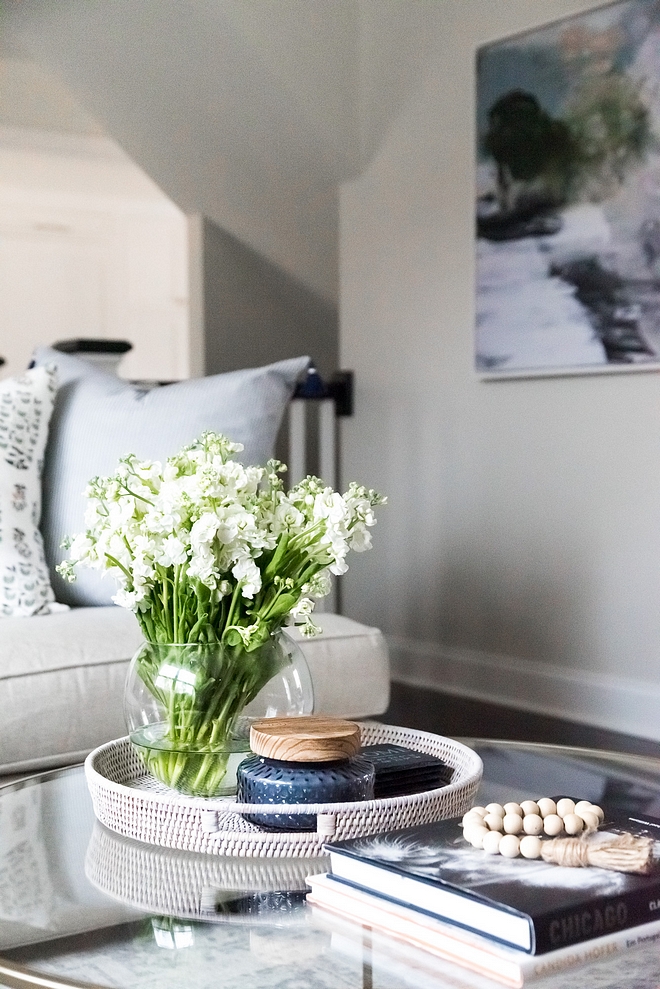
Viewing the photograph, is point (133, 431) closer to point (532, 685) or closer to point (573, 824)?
point (573, 824)

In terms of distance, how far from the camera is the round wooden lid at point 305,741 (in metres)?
1.07

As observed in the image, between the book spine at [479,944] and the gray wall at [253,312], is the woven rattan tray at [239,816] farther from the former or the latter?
the gray wall at [253,312]

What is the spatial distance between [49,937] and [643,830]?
469mm

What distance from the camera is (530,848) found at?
91 cm

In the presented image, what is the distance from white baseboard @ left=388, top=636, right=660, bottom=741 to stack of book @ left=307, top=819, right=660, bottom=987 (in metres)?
2.46

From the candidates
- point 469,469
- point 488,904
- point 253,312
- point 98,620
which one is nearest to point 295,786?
point 488,904

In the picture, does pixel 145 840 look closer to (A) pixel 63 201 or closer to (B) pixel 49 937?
(B) pixel 49 937

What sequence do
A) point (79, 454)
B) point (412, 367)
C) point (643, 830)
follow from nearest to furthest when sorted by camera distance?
point (643, 830) → point (79, 454) → point (412, 367)

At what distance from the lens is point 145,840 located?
1105mm

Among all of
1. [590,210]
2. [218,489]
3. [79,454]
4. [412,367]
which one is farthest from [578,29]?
[218,489]

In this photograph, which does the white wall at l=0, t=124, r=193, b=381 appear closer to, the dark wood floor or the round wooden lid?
Answer: the dark wood floor

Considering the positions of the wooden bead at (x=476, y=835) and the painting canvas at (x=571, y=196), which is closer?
the wooden bead at (x=476, y=835)

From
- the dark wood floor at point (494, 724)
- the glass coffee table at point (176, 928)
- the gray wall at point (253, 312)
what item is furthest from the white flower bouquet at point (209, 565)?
the gray wall at point (253, 312)

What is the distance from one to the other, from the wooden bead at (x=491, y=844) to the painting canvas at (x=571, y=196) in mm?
2532
